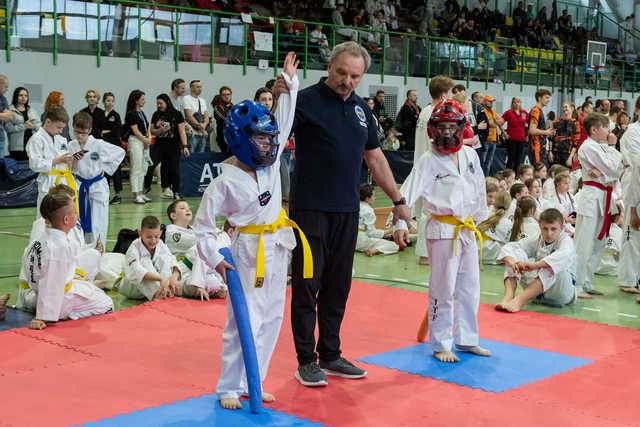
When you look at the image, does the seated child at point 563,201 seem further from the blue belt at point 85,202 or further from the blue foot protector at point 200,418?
the blue foot protector at point 200,418

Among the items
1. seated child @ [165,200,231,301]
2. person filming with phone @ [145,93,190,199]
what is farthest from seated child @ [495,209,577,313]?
person filming with phone @ [145,93,190,199]

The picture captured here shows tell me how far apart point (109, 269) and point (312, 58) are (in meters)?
11.5

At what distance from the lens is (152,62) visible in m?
14.9

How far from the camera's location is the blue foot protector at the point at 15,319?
5.55 m

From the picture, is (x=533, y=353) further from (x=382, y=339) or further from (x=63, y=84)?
(x=63, y=84)

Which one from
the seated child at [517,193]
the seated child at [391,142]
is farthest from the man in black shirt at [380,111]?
the seated child at [517,193]

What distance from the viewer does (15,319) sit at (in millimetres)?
5734

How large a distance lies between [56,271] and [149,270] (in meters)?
1.01

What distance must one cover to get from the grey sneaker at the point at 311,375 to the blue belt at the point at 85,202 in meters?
3.80

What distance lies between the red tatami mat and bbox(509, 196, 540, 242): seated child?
4.71 feet

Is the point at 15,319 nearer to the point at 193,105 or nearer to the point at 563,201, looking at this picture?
the point at 563,201

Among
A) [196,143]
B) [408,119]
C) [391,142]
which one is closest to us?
[196,143]

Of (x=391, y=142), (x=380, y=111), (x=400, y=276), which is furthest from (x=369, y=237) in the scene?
(x=380, y=111)

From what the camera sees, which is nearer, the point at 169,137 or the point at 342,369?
the point at 342,369
